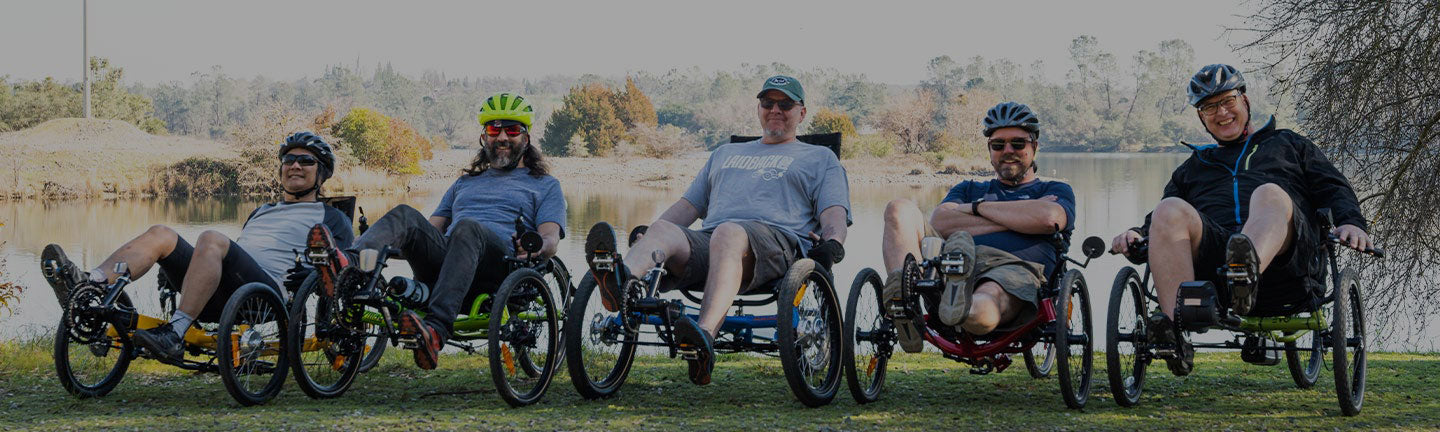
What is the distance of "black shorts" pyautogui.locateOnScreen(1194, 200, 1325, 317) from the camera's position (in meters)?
4.54

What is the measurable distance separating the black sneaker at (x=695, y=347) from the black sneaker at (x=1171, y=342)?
139 centimetres

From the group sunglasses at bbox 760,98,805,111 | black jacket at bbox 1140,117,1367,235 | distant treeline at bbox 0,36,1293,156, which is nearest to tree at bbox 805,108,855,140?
distant treeline at bbox 0,36,1293,156

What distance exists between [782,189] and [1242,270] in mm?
1710

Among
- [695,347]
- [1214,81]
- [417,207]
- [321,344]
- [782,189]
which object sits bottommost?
[417,207]

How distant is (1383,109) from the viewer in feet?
26.2

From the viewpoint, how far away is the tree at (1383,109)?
7879 mm

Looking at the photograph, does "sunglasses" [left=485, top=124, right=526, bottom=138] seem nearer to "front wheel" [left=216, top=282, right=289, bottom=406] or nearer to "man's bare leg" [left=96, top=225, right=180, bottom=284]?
"front wheel" [left=216, top=282, right=289, bottom=406]

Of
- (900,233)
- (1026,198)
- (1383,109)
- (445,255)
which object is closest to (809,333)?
(900,233)

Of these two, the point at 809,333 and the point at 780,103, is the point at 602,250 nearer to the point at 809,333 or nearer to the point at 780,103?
the point at 809,333

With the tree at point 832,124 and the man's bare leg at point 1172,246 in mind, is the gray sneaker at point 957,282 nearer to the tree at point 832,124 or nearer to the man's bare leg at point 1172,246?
the man's bare leg at point 1172,246

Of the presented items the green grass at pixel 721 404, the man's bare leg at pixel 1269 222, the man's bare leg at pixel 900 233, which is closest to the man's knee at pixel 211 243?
the green grass at pixel 721 404

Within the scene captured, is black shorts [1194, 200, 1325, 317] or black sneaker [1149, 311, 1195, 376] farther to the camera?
black shorts [1194, 200, 1325, 317]

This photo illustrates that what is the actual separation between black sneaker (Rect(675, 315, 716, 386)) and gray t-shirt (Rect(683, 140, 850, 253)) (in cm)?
80

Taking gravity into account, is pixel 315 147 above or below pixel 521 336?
above
